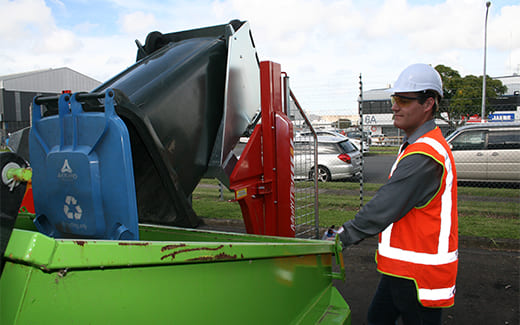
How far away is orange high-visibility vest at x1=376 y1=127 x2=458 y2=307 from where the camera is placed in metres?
1.98

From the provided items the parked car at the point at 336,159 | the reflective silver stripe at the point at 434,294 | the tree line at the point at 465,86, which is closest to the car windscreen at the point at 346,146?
the parked car at the point at 336,159

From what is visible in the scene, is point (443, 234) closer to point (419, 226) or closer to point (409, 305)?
point (419, 226)

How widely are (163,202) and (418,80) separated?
5.29 feet

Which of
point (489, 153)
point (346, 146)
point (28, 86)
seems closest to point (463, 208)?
point (489, 153)

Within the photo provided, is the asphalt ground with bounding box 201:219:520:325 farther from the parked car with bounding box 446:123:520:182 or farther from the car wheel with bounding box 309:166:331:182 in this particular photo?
the car wheel with bounding box 309:166:331:182

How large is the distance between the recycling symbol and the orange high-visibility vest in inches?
62.2

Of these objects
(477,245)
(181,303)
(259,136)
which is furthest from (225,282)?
(477,245)

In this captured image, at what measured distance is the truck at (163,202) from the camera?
1.25 meters

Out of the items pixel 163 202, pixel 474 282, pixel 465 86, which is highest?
pixel 465 86

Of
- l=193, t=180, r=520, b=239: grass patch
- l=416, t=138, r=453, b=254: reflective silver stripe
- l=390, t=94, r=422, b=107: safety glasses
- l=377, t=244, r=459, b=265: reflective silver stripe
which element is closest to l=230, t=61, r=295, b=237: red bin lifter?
l=390, t=94, r=422, b=107: safety glasses

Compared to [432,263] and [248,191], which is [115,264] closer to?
[432,263]

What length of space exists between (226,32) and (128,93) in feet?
3.36

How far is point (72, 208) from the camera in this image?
192cm

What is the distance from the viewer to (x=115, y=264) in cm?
132
